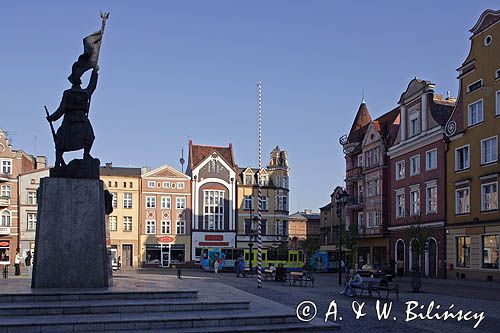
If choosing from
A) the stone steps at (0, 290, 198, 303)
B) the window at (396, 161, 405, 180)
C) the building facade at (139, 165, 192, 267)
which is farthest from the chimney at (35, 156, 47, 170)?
the stone steps at (0, 290, 198, 303)

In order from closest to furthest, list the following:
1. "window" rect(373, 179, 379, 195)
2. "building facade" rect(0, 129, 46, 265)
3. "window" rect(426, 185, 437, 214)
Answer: "window" rect(426, 185, 437, 214) → "window" rect(373, 179, 379, 195) → "building facade" rect(0, 129, 46, 265)

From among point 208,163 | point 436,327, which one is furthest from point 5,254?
point 436,327

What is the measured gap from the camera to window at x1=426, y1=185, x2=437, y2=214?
45.1m

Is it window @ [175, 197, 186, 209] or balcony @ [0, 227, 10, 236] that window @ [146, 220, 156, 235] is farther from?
balcony @ [0, 227, 10, 236]

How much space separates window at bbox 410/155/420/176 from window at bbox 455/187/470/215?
6351 mm

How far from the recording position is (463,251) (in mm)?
41031

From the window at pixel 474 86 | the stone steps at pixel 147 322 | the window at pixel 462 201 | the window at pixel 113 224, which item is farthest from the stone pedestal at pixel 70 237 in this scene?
the window at pixel 113 224

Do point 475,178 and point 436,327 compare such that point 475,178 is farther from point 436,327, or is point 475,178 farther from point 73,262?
point 73,262

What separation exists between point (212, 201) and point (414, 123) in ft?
99.9

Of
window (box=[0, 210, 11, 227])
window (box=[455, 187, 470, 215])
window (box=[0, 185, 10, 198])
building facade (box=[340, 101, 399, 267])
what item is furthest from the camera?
window (box=[0, 185, 10, 198])

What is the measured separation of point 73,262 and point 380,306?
10.2 meters

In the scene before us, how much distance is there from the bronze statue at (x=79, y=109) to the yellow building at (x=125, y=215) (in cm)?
5238

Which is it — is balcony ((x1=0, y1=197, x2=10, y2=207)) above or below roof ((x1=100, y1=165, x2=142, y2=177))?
below

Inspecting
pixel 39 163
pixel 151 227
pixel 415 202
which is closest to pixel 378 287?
pixel 415 202
